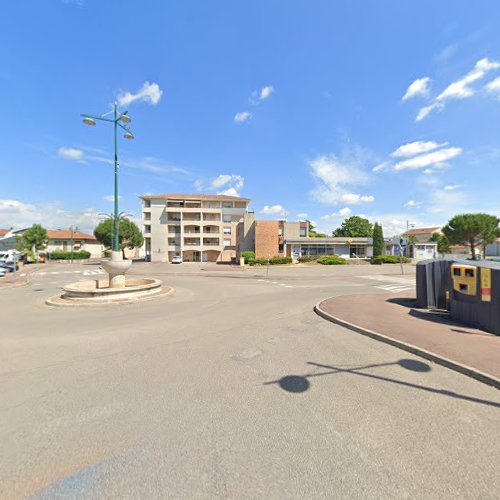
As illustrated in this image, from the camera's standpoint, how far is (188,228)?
45781mm

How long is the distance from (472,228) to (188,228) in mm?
48300

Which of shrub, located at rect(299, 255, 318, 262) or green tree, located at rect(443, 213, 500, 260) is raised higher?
green tree, located at rect(443, 213, 500, 260)

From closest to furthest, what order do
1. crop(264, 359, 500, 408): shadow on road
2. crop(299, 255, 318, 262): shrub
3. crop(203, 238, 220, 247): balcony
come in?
crop(264, 359, 500, 408): shadow on road → crop(299, 255, 318, 262): shrub → crop(203, 238, 220, 247): balcony

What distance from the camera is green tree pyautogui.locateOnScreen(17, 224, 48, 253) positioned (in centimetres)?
4500

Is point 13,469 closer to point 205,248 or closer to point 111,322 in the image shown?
point 111,322

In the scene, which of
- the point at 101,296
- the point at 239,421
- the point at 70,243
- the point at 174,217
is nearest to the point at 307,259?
the point at 174,217

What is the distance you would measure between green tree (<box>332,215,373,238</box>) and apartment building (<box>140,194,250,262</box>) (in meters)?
32.6

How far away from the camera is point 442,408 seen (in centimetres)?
324

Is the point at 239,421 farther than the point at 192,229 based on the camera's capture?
No

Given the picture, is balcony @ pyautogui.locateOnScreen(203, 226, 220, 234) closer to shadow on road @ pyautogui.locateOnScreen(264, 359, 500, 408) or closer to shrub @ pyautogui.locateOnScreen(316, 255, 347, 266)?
shrub @ pyautogui.locateOnScreen(316, 255, 347, 266)

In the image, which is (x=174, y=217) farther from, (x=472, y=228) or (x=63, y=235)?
(x=472, y=228)

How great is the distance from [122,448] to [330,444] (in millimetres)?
2270

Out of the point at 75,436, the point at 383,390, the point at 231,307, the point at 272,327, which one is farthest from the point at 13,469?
the point at 231,307

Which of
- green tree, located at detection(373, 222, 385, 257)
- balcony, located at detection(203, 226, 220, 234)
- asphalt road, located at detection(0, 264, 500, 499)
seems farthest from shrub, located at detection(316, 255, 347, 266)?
asphalt road, located at detection(0, 264, 500, 499)
